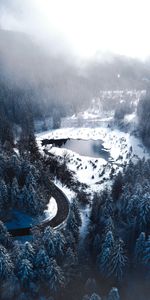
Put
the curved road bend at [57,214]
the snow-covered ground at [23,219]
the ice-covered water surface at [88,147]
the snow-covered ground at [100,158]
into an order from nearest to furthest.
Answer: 1. the curved road bend at [57,214]
2. the snow-covered ground at [23,219]
3. the snow-covered ground at [100,158]
4. the ice-covered water surface at [88,147]

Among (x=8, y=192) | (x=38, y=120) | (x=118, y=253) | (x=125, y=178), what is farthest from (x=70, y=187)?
(x=38, y=120)

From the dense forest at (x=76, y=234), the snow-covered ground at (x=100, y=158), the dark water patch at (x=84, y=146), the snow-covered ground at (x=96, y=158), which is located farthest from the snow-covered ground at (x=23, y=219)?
the dark water patch at (x=84, y=146)

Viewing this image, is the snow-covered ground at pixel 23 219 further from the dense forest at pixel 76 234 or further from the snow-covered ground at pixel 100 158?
the snow-covered ground at pixel 100 158

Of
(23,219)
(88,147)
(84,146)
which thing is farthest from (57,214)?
(84,146)

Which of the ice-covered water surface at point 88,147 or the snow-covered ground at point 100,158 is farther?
the ice-covered water surface at point 88,147

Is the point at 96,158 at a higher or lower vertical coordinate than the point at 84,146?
lower

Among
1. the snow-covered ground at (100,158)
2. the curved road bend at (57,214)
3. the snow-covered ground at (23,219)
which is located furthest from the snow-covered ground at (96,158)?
the snow-covered ground at (23,219)

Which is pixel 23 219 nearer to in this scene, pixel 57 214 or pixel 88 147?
pixel 57 214

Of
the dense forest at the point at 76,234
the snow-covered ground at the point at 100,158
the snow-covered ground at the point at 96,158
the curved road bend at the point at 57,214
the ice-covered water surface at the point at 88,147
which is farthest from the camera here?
the ice-covered water surface at the point at 88,147

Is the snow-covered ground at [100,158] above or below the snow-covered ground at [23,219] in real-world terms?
above
